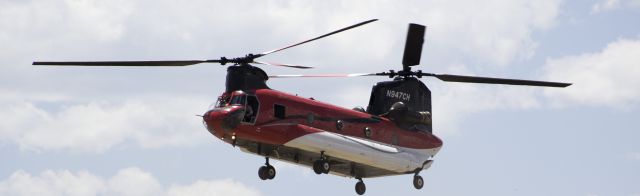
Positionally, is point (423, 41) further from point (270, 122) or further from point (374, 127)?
point (270, 122)

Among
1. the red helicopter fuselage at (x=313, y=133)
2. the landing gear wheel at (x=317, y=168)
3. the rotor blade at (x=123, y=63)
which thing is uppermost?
the rotor blade at (x=123, y=63)

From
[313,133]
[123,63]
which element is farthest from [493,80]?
[123,63]

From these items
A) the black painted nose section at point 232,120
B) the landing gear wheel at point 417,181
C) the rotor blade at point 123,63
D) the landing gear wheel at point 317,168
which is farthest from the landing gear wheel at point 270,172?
the landing gear wheel at point 417,181

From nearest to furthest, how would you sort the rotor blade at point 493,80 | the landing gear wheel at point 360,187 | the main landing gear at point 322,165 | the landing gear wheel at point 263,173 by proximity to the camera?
the landing gear wheel at point 263,173, the main landing gear at point 322,165, the rotor blade at point 493,80, the landing gear wheel at point 360,187

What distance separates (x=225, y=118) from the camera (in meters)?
54.4

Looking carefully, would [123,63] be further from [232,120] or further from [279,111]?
[279,111]

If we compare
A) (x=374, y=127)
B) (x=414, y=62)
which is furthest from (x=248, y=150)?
(x=414, y=62)

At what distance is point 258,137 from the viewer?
55781 millimetres

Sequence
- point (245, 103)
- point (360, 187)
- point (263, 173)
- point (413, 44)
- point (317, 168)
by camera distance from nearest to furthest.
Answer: point (245, 103) → point (263, 173) → point (317, 168) → point (360, 187) → point (413, 44)

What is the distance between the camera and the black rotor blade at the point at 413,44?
6450 cm

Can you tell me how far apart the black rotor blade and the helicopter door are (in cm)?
1125

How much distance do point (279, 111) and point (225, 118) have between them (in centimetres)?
310

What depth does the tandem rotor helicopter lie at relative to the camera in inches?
2197

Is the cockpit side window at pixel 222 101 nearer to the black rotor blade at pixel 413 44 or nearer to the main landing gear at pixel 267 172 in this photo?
the main landing gear at pixel 267 172
